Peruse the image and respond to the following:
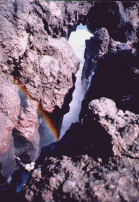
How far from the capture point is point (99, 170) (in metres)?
1.15

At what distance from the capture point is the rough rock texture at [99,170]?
40.2 inches

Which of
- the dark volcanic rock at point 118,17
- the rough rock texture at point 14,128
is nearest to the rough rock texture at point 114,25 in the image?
A: the dark volcanic rock at point 118,17

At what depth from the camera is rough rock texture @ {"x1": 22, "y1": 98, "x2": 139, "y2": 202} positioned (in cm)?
102

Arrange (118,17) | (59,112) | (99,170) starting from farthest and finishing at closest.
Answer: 1. (118,17)
2. (59,112)
3. (99,170)

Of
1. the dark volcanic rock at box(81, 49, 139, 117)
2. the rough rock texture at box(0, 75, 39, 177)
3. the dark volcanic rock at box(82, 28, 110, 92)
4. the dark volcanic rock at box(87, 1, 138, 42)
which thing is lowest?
the rough rock texture at box(0, 75, 39, 177)

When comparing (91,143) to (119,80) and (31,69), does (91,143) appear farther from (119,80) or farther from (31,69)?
(31,69)

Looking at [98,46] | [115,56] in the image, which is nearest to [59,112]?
[115,56]

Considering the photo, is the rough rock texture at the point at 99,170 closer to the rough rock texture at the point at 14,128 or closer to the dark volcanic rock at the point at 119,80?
the dark volcanic rock at the point at 119,80

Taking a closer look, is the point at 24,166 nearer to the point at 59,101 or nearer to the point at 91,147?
the point at 59,101

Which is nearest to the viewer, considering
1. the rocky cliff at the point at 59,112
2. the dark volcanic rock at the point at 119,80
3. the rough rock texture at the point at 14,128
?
the rocky cliff at the point at 59,112

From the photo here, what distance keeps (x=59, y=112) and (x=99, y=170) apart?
2.23 m

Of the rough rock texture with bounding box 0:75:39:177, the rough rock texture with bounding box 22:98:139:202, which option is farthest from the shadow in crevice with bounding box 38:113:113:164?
the rough rock texture with bounding box 0:75:39:177

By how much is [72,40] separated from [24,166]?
19417 millimetres

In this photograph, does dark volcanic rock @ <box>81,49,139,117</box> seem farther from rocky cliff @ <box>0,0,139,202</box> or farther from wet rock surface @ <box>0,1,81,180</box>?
wet rock surface @ <box>0,1,81,180</box>
